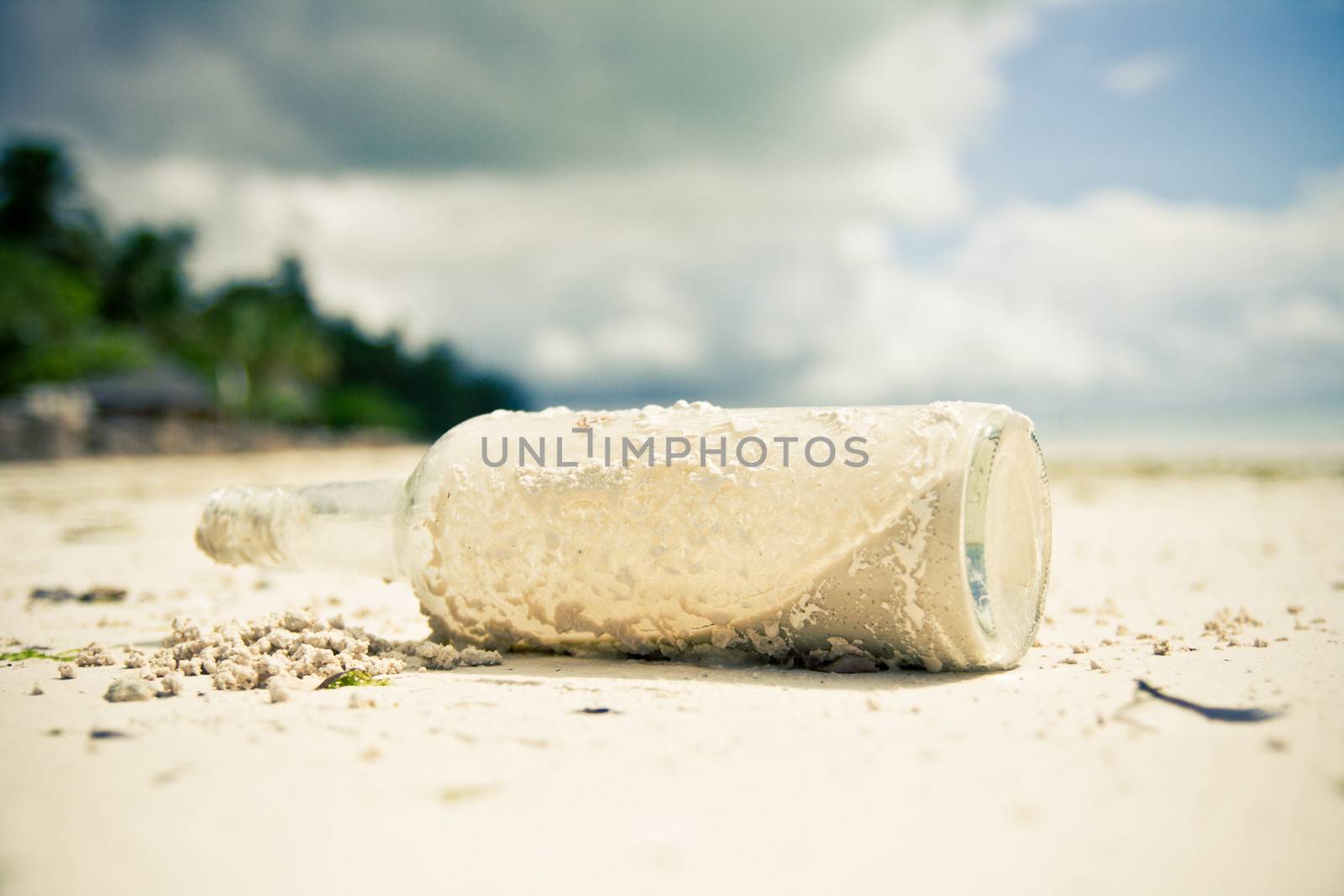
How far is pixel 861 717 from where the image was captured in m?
1.67

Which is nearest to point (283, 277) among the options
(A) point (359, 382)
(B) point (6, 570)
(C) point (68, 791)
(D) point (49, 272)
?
(A) point (359, 382)

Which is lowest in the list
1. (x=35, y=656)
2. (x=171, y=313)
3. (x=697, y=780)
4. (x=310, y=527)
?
(x=35, y=656)

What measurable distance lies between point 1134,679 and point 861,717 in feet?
2.22

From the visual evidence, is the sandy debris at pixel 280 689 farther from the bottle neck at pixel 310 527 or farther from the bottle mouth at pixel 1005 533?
the bottle mouth at pixel 1005 533

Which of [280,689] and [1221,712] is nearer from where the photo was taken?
[1221,712]

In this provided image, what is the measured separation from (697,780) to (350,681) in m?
1.03

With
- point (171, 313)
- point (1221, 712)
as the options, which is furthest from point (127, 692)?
point (171, 313)

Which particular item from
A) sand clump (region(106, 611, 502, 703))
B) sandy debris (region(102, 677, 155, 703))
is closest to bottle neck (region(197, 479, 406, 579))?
sand clump (region(106, 611, 502, 703))

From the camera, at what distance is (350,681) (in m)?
2.04

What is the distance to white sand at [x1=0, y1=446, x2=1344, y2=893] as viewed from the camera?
1.13 m

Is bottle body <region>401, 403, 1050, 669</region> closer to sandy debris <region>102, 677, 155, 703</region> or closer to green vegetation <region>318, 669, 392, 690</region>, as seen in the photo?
green vegetation <region>318, 669, 392, 690</region>

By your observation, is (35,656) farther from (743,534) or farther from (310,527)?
(743,534)

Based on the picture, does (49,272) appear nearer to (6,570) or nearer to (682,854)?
(6,570)

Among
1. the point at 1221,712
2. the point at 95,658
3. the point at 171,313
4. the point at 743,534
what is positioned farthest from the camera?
the point at 171,313
